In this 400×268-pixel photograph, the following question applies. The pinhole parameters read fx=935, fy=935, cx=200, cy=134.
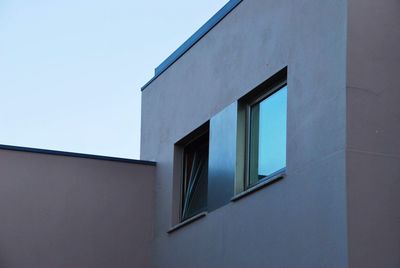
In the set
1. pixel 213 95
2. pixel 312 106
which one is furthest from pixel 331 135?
pixel 213 95

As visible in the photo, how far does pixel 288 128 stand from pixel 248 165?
3.98 ft

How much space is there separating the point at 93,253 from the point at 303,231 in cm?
424

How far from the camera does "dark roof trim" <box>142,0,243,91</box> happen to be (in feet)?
36.6

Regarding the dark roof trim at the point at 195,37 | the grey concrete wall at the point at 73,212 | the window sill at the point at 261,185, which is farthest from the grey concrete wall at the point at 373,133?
the grey concrete wall at the point at 73,212

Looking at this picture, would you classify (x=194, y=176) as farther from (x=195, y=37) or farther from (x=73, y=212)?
(x=195, y=37)

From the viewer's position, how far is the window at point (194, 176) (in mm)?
11734

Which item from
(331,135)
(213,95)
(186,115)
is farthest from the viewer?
(186,115)

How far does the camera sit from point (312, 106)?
877cm

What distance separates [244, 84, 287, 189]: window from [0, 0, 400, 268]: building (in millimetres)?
19

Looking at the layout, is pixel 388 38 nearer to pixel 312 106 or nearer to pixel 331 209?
pixel 312 106

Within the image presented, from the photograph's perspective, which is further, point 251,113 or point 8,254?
point 8,254

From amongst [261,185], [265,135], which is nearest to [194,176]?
[265,135]

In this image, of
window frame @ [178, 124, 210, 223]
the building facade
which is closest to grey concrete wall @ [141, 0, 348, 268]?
the building facade

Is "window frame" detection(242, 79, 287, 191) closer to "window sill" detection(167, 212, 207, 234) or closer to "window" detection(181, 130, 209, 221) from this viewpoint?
"window sill" detection(167, 212, 207, 234)
